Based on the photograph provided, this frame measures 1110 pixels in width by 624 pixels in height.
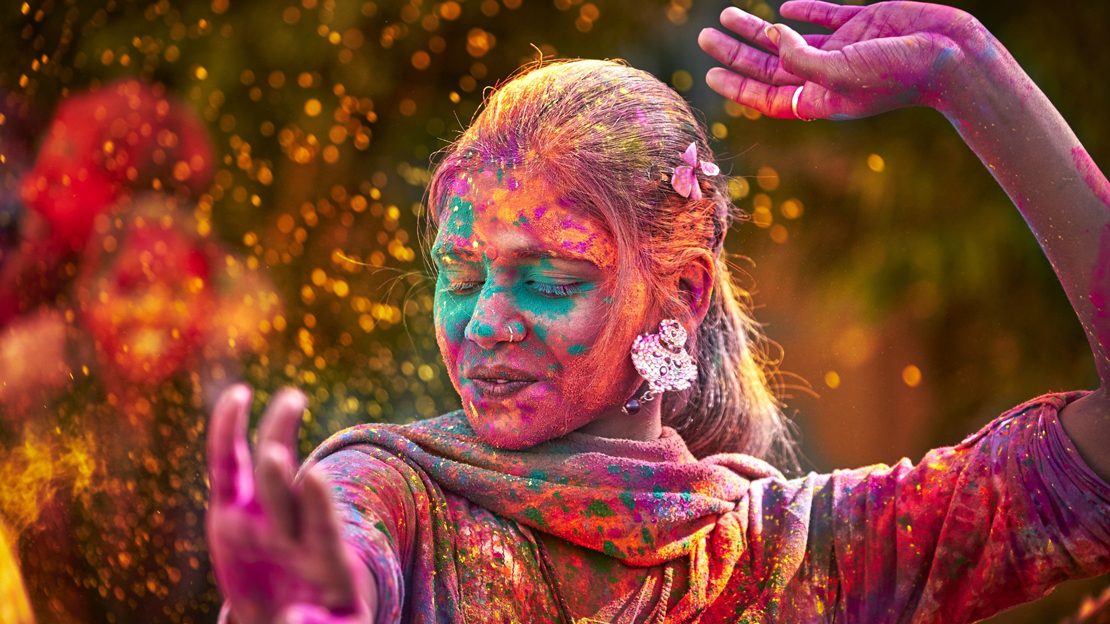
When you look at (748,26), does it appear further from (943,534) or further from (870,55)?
(943,534)

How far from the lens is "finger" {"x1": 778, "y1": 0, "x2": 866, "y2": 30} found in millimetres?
872

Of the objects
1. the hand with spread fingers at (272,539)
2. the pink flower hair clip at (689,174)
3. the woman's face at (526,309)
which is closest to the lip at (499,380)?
the woman's face at (526,309)

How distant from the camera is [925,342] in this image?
4.85 ft

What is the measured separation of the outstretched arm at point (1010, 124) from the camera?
76 cm

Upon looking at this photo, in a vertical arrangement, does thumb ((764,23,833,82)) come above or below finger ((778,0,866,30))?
below

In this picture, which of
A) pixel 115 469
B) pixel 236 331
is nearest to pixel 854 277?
pixel 236 331

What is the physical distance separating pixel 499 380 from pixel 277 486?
0.39 metres

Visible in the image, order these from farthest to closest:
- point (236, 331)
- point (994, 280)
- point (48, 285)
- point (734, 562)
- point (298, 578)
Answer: point (994, 280) → point (236, 331) → point (48, 285) → point (734, 562) → point (298, 578)

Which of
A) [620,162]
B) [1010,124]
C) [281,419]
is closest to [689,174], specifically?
[620,162]

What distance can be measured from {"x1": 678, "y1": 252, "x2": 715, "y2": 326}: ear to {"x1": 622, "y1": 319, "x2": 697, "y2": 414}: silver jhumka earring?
0.16 feet

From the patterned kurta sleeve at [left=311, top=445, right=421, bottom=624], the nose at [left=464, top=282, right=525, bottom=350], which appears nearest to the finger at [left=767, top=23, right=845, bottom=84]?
the nose at [left=464, top=282, right=525, bottom=350]

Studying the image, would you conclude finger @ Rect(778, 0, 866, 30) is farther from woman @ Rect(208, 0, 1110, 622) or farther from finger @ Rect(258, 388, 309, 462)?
finger @ Rect(258, 388, 309, 462)

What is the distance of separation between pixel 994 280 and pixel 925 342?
143mm

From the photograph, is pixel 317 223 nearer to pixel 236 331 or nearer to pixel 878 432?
pixel 236 331
